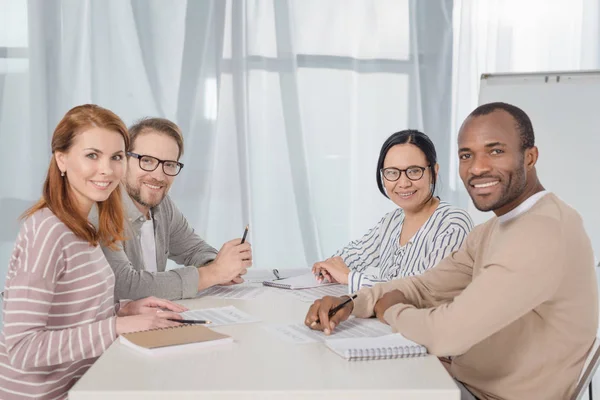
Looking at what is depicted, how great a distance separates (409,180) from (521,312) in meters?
1.06

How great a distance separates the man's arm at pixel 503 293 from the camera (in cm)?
135

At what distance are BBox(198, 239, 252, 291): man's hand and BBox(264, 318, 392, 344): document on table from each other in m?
0.51

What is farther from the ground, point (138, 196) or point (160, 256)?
point (138, 196)

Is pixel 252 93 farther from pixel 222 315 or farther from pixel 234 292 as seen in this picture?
Answer: pixel 222 315

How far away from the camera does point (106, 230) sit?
174 centimetres

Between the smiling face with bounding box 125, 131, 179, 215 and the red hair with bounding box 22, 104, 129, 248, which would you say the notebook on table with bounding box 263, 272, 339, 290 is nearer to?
the smiling face with bounding box 125, 131, 179, 215

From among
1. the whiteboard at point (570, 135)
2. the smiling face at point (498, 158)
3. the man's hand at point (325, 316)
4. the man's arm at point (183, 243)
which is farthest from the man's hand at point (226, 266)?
the whiteboard at point (570, 135)

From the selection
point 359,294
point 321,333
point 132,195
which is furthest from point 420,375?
point 132,195

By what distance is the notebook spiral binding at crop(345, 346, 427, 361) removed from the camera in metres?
1.34

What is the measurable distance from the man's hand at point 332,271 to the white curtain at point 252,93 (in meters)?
1.43

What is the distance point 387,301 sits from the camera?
1729 mm

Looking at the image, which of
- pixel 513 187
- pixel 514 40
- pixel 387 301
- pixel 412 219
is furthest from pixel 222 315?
pixel 514 40

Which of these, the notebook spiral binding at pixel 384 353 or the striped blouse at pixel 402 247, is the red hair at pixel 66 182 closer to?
the notebook spiral binding at pixel 384 353

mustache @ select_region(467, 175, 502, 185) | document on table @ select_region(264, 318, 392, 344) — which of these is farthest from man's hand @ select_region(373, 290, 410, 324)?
mustache @ select_region(467, 175, 502, 185)
